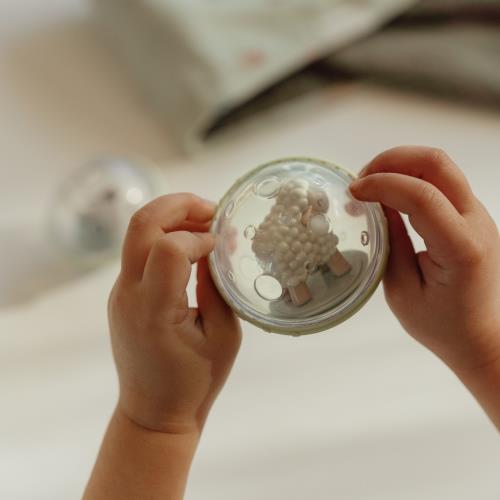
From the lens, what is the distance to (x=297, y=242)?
0.96ft

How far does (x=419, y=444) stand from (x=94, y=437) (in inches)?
8.2

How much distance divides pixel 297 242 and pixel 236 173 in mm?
231

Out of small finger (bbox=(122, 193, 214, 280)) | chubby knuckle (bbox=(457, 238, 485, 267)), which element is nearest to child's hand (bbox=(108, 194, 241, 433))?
small finger (bbox=(122, 193, 214, 280))

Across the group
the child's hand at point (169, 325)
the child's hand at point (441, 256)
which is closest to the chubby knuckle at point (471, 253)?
the child's hand at point (441, 256)

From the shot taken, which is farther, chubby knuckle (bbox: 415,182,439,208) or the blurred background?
the blurred background

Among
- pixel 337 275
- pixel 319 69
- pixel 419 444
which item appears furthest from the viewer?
pixel 319 69

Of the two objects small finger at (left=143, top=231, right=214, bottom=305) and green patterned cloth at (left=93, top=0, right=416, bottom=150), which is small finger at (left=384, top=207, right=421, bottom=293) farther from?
green patterned cloth at (left=93, top=0, right=416, bottom=150)

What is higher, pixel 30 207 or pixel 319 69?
pixel 319 69

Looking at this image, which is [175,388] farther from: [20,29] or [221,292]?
[20,29]

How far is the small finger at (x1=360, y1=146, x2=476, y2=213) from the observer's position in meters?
0.30

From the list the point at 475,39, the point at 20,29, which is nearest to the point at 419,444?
the point at 475,39

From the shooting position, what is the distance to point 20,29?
1.87 ft

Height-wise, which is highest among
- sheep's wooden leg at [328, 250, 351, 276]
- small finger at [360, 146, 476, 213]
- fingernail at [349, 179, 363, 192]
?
small finger at [360, 146, 476, 213]

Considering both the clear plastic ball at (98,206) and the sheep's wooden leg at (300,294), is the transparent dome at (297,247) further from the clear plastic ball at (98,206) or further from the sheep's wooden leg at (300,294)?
the clear plastic ball at (98,206)
